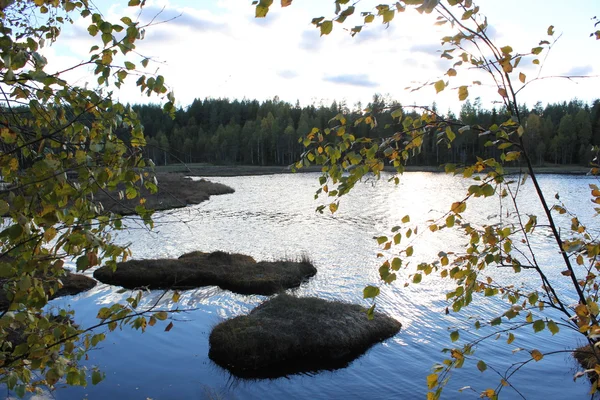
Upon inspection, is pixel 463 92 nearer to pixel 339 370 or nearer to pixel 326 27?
pixel 326 27

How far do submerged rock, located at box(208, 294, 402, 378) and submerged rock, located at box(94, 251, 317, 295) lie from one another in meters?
3.84

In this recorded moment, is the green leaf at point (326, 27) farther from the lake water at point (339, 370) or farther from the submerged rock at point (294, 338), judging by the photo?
the submerged rock at point (294, 338)

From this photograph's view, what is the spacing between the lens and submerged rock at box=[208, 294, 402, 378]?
494 inches

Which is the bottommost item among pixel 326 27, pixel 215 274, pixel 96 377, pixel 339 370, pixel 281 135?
pixel 339 370

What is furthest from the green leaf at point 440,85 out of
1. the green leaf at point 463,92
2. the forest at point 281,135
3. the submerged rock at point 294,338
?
the forest at point 281,135

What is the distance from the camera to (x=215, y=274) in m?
20.2

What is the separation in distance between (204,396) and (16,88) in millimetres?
9412

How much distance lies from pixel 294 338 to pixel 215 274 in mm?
7895

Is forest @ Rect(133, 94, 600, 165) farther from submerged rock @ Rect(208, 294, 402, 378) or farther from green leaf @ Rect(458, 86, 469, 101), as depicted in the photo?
green leaf @ Rect(458, 86, 469, 101)

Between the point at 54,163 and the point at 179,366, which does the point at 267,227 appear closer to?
the point at 179,366

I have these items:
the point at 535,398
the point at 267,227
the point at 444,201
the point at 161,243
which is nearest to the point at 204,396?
the point at 535,398

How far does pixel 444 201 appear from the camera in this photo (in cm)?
4631

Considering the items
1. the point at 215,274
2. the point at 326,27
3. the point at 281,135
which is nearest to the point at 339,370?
the point at 215,274

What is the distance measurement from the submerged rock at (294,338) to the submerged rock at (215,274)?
3844 mm
